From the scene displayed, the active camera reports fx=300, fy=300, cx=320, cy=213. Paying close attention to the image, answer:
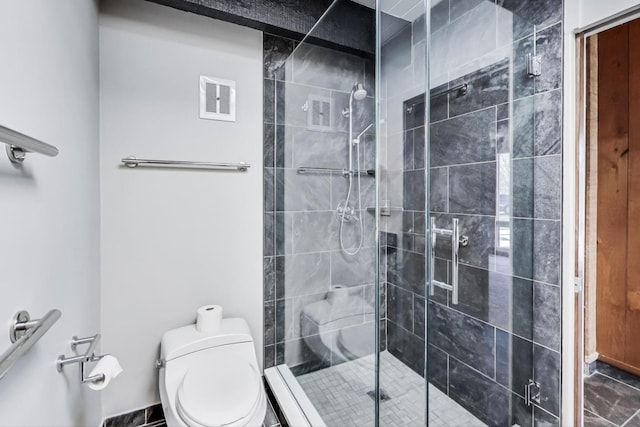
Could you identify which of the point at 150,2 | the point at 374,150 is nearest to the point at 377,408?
the point at 374,150

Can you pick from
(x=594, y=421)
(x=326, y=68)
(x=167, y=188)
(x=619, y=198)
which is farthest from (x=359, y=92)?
(x=594, y=421)

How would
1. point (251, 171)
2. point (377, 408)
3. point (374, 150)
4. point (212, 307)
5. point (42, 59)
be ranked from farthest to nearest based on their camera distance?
point (251, 171) < point (212, 307) < point (374, 150) < point (377, 408) < point (42, 59)

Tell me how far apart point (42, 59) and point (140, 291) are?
1.24 meters

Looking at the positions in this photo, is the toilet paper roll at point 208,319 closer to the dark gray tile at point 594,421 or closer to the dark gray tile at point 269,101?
the dark gray tile at point 269,101

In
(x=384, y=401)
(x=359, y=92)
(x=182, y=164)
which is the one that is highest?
(x=359, y=92)

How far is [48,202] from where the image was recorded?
0.90m

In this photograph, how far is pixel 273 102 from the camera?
6.54ft

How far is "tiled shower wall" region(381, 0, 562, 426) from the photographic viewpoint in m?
1.39

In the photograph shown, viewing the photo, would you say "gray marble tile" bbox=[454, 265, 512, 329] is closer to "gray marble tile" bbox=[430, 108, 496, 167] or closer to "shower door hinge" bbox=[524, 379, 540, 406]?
"shower door hinge" bbox=[524, 379, 540, 406]

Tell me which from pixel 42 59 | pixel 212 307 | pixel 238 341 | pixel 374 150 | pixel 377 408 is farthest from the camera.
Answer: pixel 212 307

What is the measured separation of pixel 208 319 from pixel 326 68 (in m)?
1.59

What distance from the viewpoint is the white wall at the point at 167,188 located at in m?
1.63

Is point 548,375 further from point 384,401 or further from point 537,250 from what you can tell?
point 384,401

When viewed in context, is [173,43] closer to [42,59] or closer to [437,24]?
[42,59]
